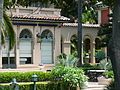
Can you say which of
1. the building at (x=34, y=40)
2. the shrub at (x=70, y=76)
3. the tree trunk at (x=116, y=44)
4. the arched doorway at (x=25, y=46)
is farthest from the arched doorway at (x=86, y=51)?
the tree trunk at (x=116, y=44)

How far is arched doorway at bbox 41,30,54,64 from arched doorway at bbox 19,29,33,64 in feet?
3.30

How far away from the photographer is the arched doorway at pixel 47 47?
3434 centimetres

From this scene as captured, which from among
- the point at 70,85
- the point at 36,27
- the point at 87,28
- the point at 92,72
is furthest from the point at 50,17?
the point at 70,85

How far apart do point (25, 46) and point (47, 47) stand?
184 cm

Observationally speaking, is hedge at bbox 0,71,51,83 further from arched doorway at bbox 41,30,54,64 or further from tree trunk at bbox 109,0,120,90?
arched doorway at bbox 41,30,54,64

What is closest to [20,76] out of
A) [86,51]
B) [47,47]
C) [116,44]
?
[116,44]

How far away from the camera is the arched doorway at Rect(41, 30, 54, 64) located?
1352 inches

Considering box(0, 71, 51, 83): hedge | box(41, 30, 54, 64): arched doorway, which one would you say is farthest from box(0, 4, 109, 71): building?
box(0, 71, 51, 83): hedge

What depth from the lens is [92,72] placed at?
2855 cm

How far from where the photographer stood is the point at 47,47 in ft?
113

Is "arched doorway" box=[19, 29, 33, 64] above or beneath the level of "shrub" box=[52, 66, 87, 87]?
above

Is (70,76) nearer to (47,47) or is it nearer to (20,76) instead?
(20,76)

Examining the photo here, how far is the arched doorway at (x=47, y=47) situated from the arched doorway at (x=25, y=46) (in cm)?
101

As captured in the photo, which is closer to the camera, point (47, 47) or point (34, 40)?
point (34, 40)
